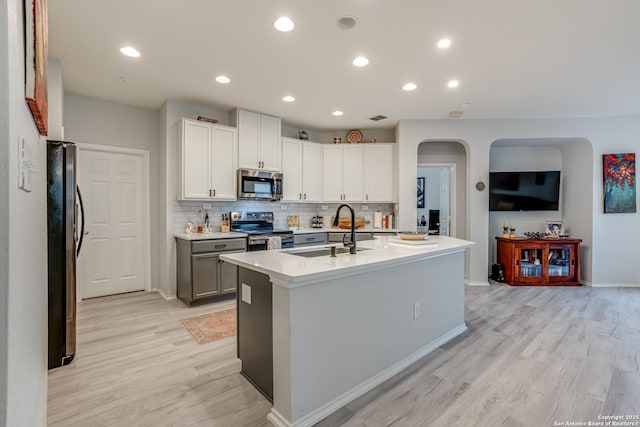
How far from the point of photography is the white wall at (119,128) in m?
3.93

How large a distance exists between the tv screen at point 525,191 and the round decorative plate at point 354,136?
7.89 feet

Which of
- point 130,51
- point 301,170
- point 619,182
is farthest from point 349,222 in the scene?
point 619,182

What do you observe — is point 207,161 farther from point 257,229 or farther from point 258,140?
point 257,229

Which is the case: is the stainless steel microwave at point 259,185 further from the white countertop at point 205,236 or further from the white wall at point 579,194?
the white wall at point 579,194

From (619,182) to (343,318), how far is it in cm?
546

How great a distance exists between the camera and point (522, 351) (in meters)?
2.72

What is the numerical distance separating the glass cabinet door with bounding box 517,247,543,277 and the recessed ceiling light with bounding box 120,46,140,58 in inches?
230

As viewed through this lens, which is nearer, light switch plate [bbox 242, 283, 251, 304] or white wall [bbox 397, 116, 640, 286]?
light switch plate [bbox 242, 283, 251, 304]

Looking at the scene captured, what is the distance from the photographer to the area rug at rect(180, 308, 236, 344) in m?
3.00

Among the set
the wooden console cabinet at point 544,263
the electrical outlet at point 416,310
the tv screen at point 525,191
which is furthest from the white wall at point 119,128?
the wooden console cabinet at point 544,263

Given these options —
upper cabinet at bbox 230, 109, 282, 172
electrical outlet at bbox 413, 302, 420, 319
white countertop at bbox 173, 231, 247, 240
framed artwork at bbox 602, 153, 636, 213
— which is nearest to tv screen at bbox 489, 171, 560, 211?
framed artwork at bbox 602, 153, 636, 213

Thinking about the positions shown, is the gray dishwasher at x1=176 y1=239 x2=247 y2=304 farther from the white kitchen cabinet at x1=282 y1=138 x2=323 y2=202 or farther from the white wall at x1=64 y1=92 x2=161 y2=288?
the white kitchen cabinet at x1=282 y1=138 x2=323 y2=202

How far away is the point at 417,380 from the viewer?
225 centimetres

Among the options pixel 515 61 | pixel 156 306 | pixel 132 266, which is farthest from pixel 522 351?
pixel 132 266
